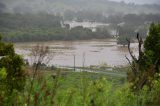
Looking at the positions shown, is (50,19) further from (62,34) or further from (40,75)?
(40,75)

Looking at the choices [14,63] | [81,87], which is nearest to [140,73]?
[81,87]

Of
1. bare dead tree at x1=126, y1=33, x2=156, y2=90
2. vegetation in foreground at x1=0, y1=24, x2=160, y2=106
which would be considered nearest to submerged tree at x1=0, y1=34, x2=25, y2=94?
vegetation in foreground at x1=0, y1=24, x2=160, y2=106

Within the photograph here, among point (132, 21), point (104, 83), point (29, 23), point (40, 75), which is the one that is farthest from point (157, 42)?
point (132, 21)

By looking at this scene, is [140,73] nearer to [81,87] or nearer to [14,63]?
[81,87]

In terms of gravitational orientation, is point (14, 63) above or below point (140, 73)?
below

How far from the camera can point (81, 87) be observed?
16.8 ft

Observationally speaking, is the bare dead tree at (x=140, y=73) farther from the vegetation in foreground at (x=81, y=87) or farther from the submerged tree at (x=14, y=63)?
the submerged tree at (x=14, y=63)

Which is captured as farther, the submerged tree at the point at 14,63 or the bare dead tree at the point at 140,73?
the submerged tree at the point at 14,63

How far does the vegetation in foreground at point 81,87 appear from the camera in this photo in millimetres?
3312

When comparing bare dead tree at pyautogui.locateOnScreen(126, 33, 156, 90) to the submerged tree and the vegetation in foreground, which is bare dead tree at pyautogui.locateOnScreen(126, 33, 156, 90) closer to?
the vegetation in foreground

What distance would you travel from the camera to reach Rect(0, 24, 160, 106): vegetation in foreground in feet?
10.9

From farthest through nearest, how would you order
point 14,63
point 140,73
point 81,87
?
point 14,63, point 81,87, point 140,73

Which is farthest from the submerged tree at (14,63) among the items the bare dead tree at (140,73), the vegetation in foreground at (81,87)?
the bare dead tree at (140,73)

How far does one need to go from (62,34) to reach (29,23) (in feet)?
87.4
